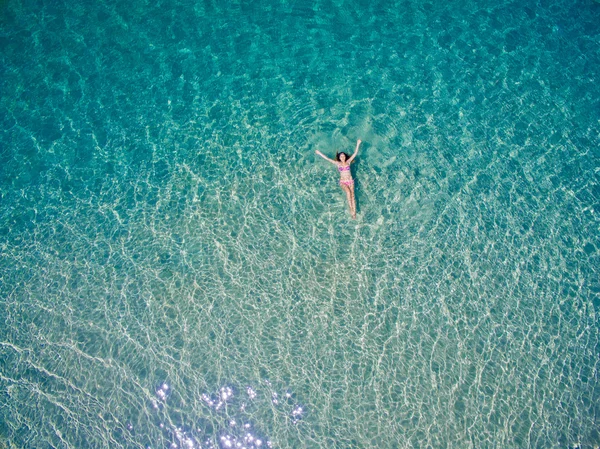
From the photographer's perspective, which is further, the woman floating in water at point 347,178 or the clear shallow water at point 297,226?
the woman floating in water at point 347,178

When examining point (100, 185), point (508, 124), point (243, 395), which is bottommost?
point (243, 395)

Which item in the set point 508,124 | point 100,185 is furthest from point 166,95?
point 508,124

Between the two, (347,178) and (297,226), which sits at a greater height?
(347,178)

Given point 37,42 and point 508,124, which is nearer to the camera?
point 508,124

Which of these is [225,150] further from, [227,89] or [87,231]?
[87,231]

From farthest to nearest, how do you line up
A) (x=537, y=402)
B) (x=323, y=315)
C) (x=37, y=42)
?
1. (x=37, y=42)
2. (x=323, y=315)
3. (x=537, y=402)

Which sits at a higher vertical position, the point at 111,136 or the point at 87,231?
the point at 111,136

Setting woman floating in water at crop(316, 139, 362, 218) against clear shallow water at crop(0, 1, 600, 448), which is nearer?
clear shallow water at crop(0, 1, 600, 448)

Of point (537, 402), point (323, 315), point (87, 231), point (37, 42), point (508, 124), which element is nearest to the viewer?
point (537, 402)
